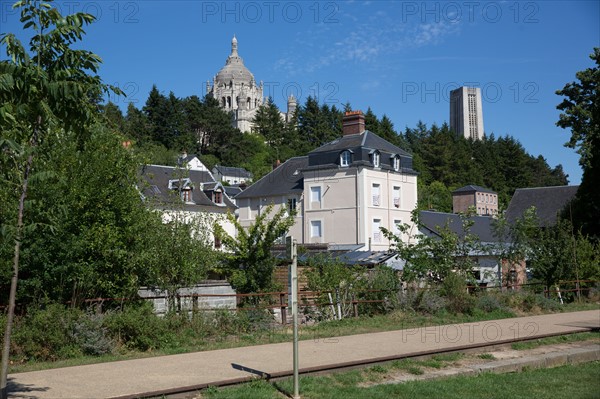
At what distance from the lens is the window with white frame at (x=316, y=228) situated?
45531 mm

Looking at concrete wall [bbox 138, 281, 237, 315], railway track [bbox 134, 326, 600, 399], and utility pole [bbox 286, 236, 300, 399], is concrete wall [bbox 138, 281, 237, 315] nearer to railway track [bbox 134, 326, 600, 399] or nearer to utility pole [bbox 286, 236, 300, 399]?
railway track [bbox 134, 326, 600, 399]

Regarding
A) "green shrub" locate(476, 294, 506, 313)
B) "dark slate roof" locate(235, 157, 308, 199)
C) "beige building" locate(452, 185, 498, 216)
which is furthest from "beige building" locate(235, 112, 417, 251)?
"beige building" locate(452, 185, 498, 216)

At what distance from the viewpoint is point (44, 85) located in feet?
20.7

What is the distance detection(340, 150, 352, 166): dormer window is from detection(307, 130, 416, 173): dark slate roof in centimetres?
24

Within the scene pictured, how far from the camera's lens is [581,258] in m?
27.0

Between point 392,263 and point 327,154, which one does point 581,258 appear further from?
point 327,154

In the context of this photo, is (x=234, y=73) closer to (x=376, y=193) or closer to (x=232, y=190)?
(x=232, y=190)

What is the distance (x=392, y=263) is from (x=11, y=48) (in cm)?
2175

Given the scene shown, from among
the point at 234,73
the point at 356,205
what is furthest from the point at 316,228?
the point at 234,73

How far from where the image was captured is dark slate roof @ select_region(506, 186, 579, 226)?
5925cm

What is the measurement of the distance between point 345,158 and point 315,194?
12.0ft

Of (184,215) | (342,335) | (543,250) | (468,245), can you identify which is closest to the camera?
(342,335)

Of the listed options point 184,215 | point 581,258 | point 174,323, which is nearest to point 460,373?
point 174,323

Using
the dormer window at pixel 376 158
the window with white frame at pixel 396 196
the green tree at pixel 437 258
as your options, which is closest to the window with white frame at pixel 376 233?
the window with white frame at pixel 396 196
